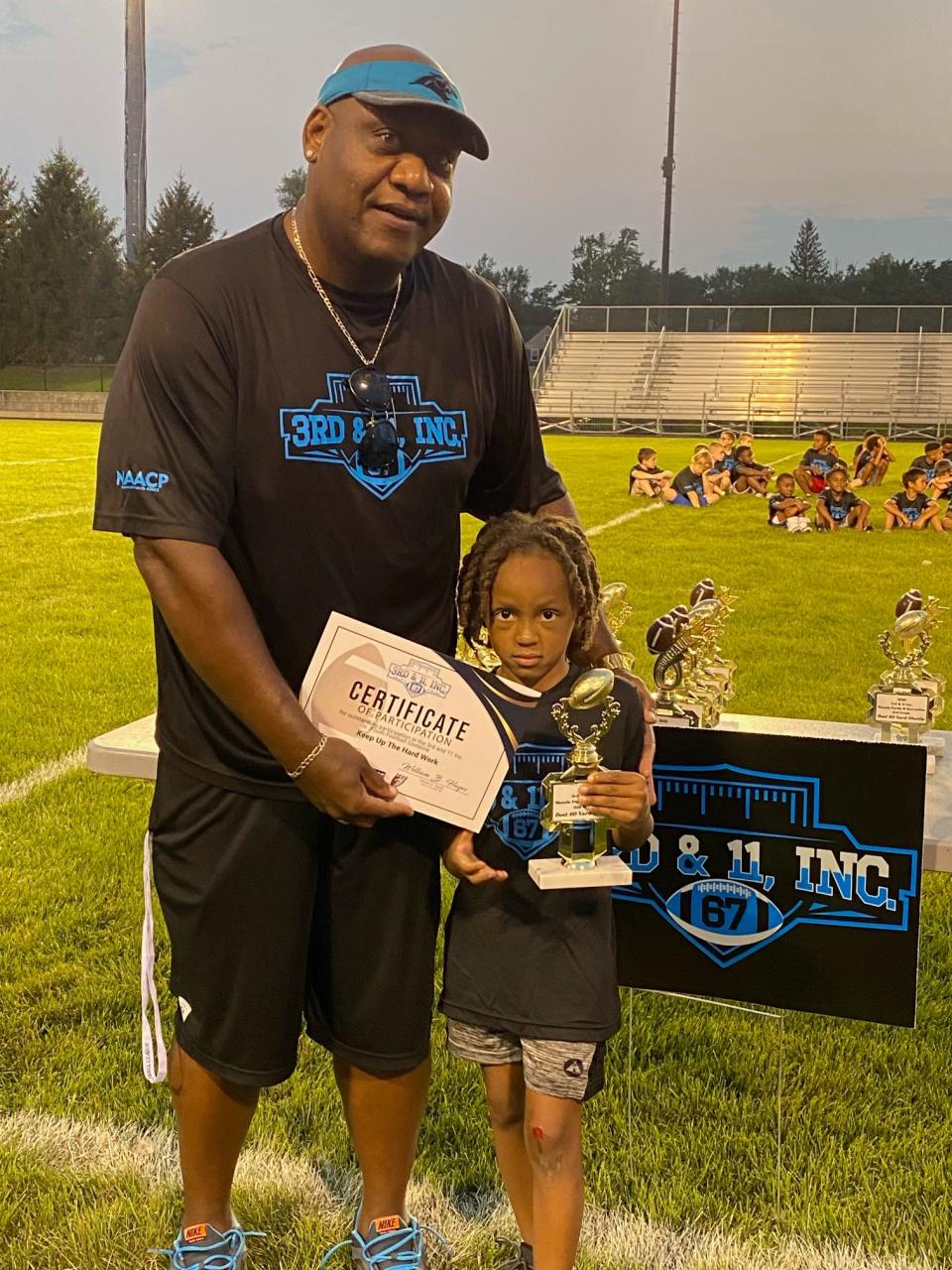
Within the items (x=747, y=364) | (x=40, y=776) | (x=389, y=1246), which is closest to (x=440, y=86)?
(x=389, y=1246)

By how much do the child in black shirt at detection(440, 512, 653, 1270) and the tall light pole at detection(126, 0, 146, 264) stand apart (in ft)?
111

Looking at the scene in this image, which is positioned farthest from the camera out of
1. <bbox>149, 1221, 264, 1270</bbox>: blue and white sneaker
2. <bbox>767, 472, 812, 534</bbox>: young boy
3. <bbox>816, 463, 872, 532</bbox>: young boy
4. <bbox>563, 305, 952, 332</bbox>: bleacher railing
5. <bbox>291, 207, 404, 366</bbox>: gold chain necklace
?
<bbox>563, 305, 952, 332</bbox>: bleacher railing

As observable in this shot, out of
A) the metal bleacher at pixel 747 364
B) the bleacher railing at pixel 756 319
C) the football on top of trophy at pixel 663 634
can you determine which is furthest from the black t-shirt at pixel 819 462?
the bleacher railing at pixel 756 319

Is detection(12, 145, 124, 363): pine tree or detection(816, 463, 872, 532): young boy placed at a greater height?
detection(12, 145, 124, 363): pine tree

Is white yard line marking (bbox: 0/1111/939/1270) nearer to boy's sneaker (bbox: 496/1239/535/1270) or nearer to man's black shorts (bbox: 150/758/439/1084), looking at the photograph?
boy's sneaker (bbox: 496/1239/535/1270)

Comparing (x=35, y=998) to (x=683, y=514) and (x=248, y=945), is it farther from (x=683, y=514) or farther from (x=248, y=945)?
(x=683, y=514)

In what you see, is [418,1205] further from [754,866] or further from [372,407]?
[372,407]

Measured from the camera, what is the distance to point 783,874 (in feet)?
7.55

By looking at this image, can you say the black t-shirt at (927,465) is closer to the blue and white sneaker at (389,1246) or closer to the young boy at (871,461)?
the young boy at (871,461)

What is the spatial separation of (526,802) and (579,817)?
0.56 ft

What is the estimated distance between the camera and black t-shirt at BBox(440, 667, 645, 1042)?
184 centimetres

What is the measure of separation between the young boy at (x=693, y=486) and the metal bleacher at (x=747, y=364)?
59.9 ft

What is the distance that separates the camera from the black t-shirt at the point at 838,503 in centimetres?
1231

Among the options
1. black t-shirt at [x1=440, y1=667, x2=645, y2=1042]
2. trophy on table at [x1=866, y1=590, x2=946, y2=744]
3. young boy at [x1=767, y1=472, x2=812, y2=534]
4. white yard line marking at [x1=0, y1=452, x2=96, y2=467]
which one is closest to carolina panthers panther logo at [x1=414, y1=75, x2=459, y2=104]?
black t-shirt at [x1=440, y1=667, x2=645, y2=1042]
